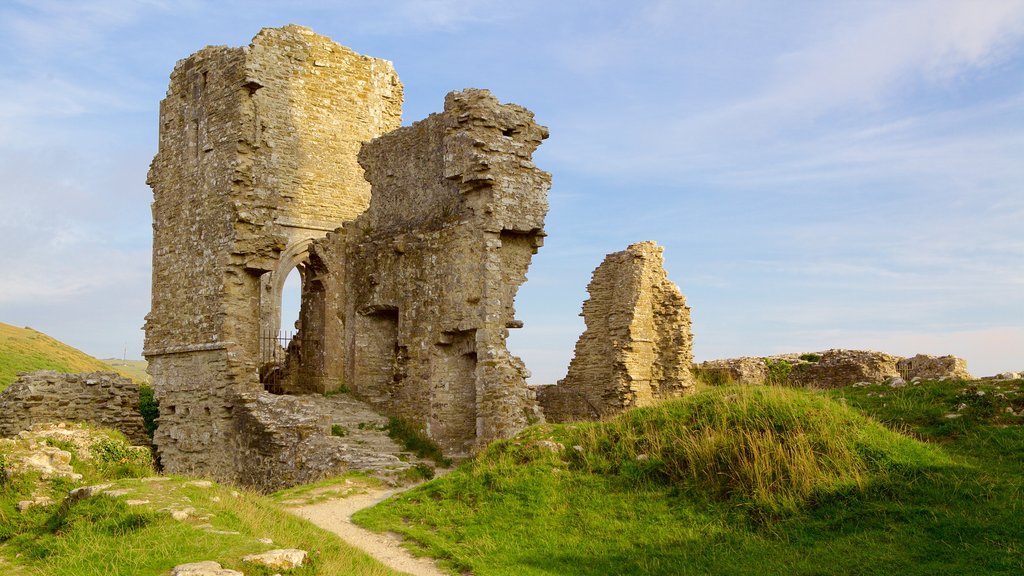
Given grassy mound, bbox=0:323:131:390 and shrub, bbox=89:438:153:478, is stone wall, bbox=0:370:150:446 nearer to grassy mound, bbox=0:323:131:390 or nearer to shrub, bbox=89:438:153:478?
shrub, bbox=89:438:153:478

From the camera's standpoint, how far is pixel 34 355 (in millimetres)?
35156

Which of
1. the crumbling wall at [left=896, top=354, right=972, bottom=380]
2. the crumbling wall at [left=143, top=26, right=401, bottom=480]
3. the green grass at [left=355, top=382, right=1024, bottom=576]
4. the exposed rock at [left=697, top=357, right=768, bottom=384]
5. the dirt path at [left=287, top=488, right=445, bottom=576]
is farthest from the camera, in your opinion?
the exposed rock at [left=697, top=357, right=768, bottom=384]

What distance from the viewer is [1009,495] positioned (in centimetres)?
988

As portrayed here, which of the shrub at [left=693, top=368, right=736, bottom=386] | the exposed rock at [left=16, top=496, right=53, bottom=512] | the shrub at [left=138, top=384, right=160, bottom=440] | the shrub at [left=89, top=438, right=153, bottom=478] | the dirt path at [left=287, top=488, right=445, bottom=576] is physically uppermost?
the shrub at [left=693, top=368, right=736, bottom=386]

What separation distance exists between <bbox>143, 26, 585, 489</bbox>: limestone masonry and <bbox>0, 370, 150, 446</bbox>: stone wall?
763 mm

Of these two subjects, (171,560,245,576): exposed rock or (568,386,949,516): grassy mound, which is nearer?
(171,560,245,576): exposed rock

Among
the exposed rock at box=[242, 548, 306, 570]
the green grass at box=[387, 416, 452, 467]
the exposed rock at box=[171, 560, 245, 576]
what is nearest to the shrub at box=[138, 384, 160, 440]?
the green grass at box=[387, 416, 452, 467]

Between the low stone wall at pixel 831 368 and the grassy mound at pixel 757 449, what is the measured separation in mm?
11991

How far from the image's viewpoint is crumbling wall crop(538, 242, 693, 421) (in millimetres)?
21984

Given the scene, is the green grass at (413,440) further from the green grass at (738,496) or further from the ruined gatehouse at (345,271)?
the green grass at (738,496)

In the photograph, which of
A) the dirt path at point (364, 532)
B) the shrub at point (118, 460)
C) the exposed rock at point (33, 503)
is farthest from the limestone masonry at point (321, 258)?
the exposed rock at point (33, 503)

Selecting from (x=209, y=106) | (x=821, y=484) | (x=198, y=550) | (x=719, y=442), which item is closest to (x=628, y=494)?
(x=719, y=442)

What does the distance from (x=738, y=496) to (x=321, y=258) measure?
38.3 ft

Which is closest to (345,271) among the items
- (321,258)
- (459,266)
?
Result: (321,258)
